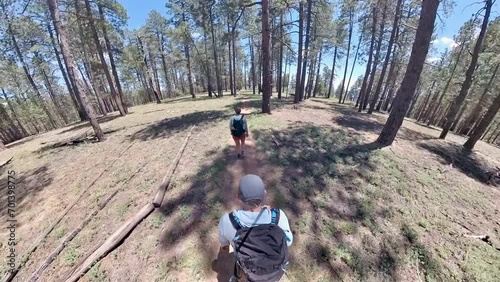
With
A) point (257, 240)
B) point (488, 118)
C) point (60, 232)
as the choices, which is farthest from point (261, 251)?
point (488, 118)

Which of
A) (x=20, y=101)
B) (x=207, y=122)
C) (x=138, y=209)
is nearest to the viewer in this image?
(x=138, y=209)

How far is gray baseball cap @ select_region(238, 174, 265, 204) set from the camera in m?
2.53

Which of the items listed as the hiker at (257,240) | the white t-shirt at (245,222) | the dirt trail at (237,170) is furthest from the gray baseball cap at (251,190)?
the dirt trail at (237,170)

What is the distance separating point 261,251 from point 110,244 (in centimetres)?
397

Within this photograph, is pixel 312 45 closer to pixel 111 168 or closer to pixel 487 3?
pixel 487 3

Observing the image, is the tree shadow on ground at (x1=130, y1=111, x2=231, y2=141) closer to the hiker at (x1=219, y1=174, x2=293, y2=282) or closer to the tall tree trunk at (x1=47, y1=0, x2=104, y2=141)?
the tall tree trunk at (x1=47, y1=0, x2=104, y2=141)

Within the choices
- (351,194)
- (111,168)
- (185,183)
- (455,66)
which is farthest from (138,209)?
(455,66)

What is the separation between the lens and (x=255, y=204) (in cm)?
256

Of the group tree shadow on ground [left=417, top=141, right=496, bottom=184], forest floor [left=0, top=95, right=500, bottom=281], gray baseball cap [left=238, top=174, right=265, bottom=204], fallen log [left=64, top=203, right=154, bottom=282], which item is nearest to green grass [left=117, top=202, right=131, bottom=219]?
forest floor [left=0, top=95, right=500, bottom=281]

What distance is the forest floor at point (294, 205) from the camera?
168 inches

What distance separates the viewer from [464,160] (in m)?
9.17

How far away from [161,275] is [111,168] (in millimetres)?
5537

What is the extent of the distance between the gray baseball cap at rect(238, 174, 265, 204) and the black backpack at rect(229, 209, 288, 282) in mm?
323

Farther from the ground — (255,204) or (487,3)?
(487,3)
